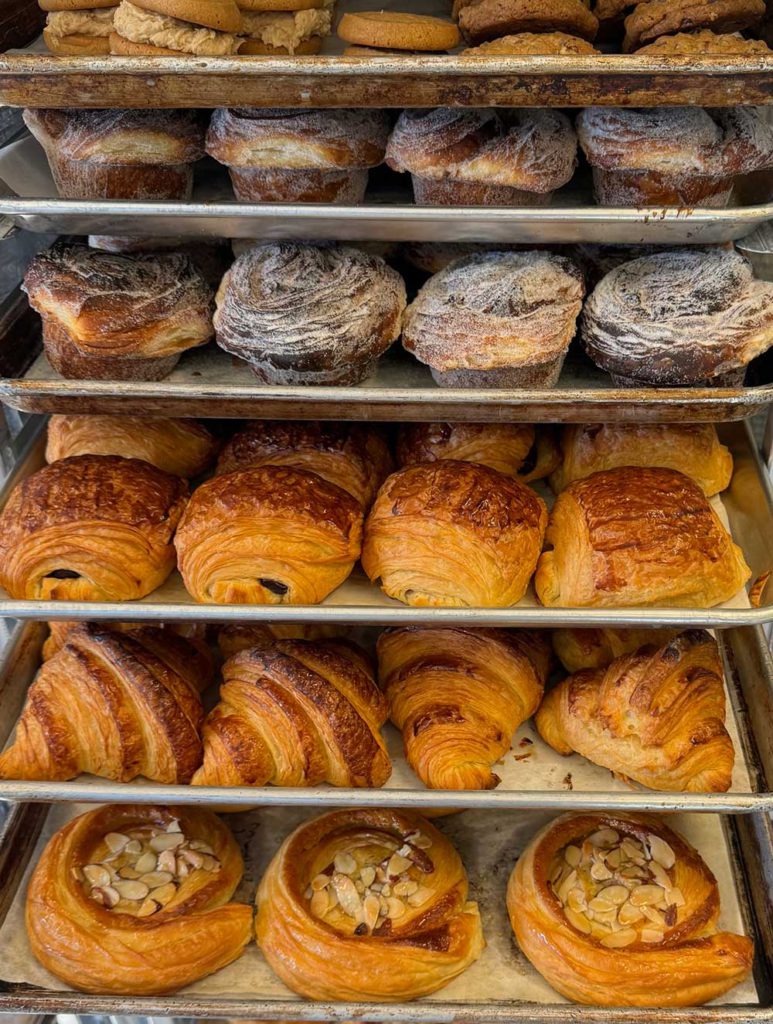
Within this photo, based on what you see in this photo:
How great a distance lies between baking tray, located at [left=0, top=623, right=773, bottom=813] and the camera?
1.83 meters

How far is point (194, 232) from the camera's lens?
1.72 metres

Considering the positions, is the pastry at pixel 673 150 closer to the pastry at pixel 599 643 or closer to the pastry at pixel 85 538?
the pastry at pixel 599 643

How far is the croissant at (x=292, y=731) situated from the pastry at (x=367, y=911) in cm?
23

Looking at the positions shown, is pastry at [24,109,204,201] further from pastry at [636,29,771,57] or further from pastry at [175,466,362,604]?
pastry at [636,29,771,57]

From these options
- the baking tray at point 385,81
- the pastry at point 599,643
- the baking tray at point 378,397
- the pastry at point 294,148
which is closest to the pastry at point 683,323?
the baking tray at point 378,397

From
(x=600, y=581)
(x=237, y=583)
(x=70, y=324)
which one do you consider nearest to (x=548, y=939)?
(x=600, y=581)

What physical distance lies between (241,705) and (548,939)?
2.52ft

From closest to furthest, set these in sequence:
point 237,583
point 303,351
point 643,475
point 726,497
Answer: point 303,351 → point 237,583 → point 643,475 → point 726,497

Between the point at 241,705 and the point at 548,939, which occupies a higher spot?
the point at 241,705

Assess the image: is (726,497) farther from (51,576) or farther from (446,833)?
(51,576)

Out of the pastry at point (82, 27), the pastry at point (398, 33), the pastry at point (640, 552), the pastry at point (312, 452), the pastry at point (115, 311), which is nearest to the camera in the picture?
the pastry at point (398, 33)

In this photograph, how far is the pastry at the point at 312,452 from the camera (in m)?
2.07

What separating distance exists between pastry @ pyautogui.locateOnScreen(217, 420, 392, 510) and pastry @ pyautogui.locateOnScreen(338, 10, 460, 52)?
828 millimetres

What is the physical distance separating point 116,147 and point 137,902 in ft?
4.91
